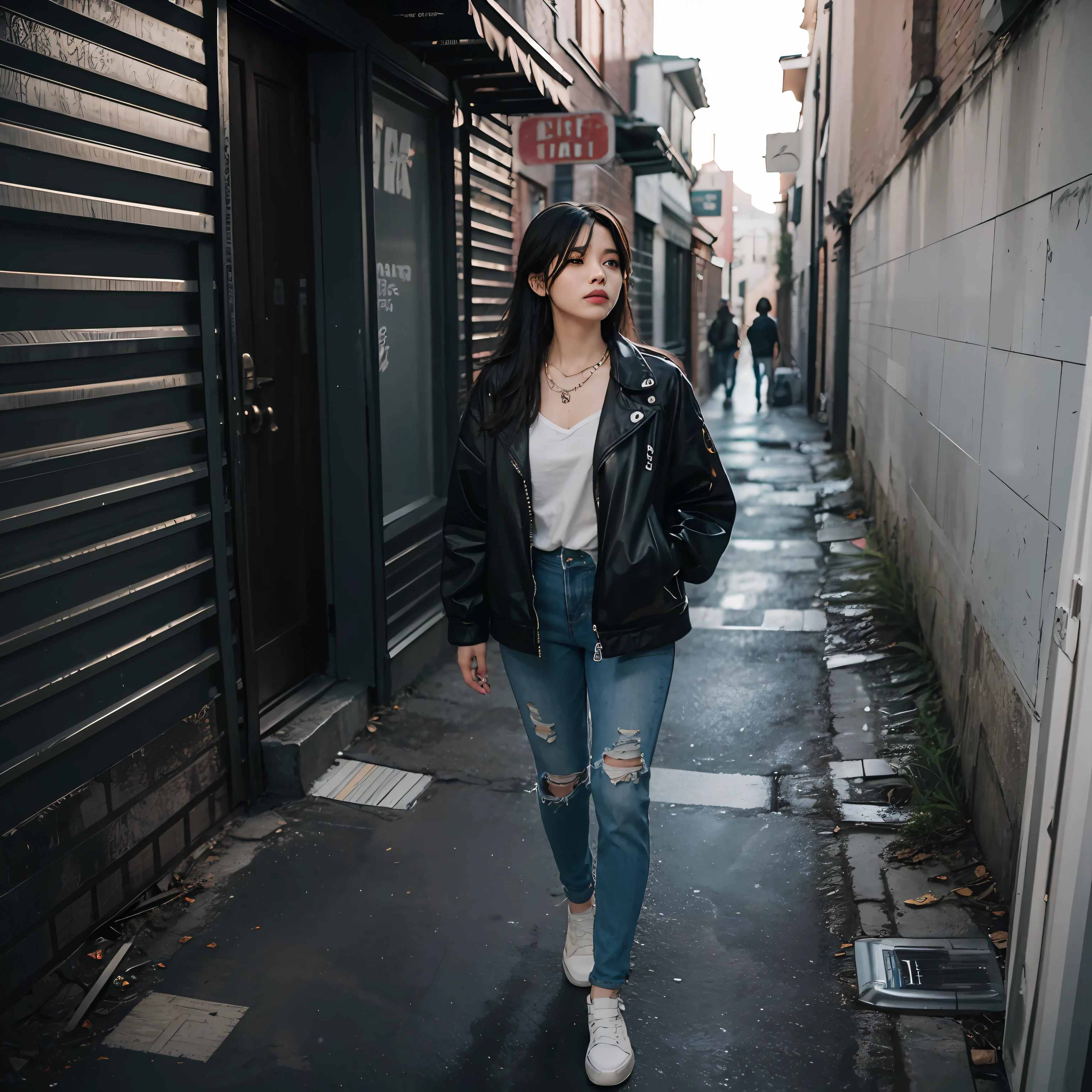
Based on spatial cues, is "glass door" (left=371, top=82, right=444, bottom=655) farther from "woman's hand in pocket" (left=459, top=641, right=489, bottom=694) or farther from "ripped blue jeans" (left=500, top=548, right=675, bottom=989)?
"ripped blue jeans" (left=500, top=548, right=675, bottom=989)

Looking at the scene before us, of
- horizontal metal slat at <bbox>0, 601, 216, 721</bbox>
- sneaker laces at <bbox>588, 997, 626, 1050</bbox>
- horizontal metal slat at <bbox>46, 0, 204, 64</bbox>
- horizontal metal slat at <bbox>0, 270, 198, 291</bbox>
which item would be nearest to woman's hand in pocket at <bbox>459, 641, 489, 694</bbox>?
sneaker laces at <bbox>588, 997, 626, 1050</bbox>

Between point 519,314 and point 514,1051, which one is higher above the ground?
point 519,314

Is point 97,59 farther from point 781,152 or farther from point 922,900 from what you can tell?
point 781,152

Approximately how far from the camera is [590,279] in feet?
8.49

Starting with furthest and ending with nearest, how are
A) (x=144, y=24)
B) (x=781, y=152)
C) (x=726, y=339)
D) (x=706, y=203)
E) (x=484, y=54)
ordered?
(x=706, y=203), (x=726, y=339), (x=781, y=152), (x=484, y=54), (x=144, y=24)

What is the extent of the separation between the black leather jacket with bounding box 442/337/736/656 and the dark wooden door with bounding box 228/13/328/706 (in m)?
1.38

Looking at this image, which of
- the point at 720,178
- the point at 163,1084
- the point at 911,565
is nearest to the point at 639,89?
the point at 911,565

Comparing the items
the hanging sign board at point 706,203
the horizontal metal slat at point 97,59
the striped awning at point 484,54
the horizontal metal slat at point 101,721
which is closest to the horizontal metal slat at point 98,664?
the horizontal metal slat at point 101,721

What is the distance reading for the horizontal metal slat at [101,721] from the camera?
8.94ft

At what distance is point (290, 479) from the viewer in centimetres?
449

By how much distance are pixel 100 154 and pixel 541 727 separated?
197 cm

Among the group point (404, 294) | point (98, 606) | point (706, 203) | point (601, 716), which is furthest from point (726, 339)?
point (601, 716)

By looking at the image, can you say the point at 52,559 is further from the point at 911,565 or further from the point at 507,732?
the point at 911,565

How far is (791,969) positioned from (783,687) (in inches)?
96.8
